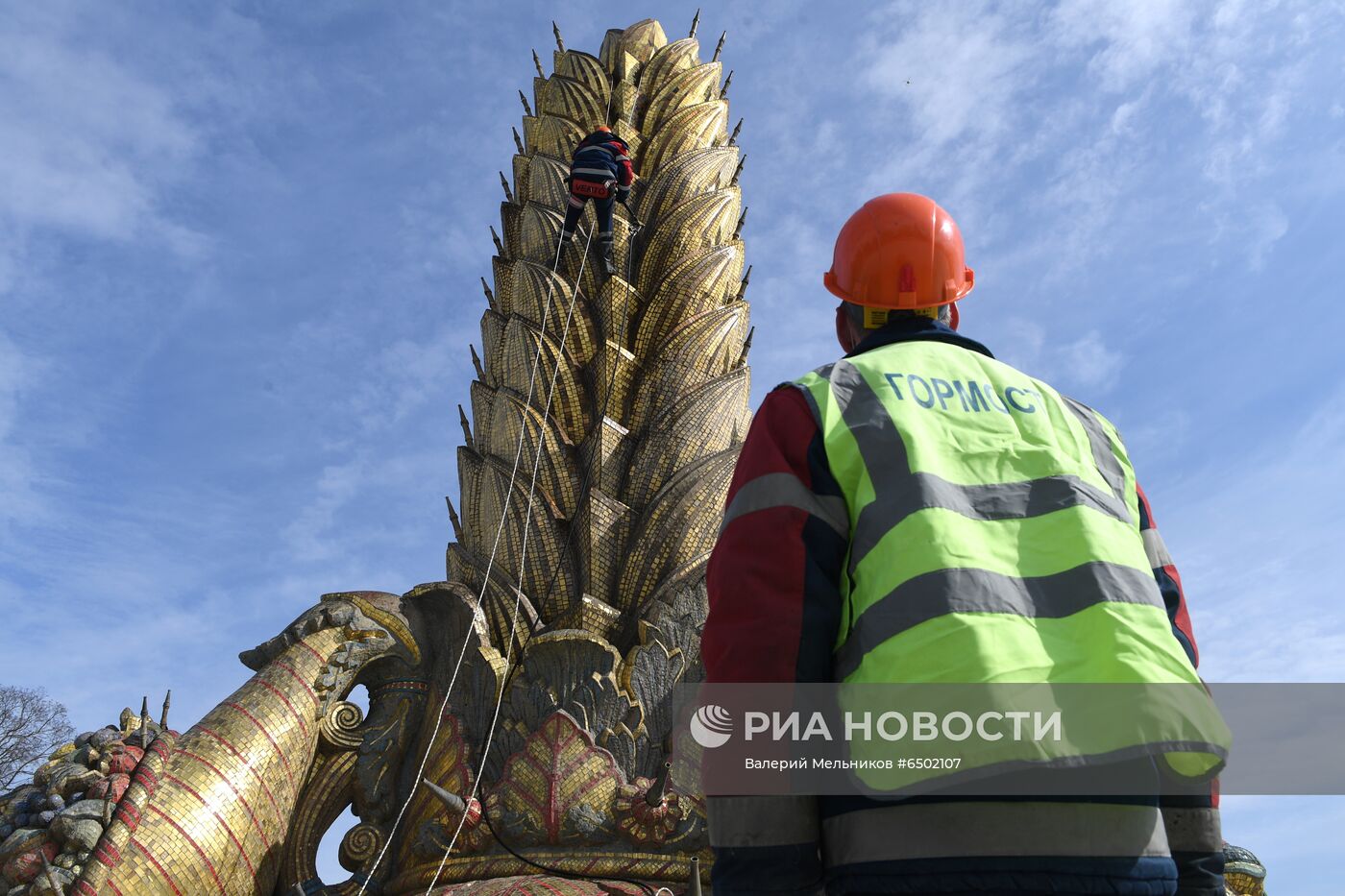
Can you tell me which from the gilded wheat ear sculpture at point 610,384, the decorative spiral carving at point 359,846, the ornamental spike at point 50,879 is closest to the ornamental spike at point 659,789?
the gilded wheat ear sculpture at point 610,384

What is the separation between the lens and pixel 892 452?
1.05 metres

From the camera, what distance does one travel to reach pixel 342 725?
3855 mm

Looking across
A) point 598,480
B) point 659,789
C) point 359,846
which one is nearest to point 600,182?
point 598,480

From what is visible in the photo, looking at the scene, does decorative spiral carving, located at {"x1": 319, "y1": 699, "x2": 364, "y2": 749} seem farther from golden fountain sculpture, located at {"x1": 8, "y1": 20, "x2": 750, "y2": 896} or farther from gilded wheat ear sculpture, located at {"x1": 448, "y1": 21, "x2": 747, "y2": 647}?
gilded wheat ear sculpture, located at {"x1": 448, "y1": 21, "x2": 747, "y2": 647}

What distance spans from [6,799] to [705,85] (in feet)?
17.3

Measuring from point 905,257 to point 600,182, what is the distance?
3980mm

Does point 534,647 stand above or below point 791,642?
above

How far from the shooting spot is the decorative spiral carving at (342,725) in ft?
12.5

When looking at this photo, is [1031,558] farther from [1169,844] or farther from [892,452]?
[1169,844]

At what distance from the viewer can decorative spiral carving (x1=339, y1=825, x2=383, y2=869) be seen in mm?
3633

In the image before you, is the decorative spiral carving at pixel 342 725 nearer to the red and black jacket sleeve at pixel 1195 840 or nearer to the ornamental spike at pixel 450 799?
the ornamental spike at pixel 450 799

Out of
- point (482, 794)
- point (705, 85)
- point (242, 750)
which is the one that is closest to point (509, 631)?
point (482, 794)

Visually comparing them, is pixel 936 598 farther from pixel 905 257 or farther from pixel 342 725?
pixel 342 725

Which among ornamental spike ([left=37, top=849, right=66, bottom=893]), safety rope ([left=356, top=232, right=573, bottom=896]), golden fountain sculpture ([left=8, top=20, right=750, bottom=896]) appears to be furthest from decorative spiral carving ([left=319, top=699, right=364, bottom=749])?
ornamental spike ([left=37, top=849, right=66, bottom=893])
